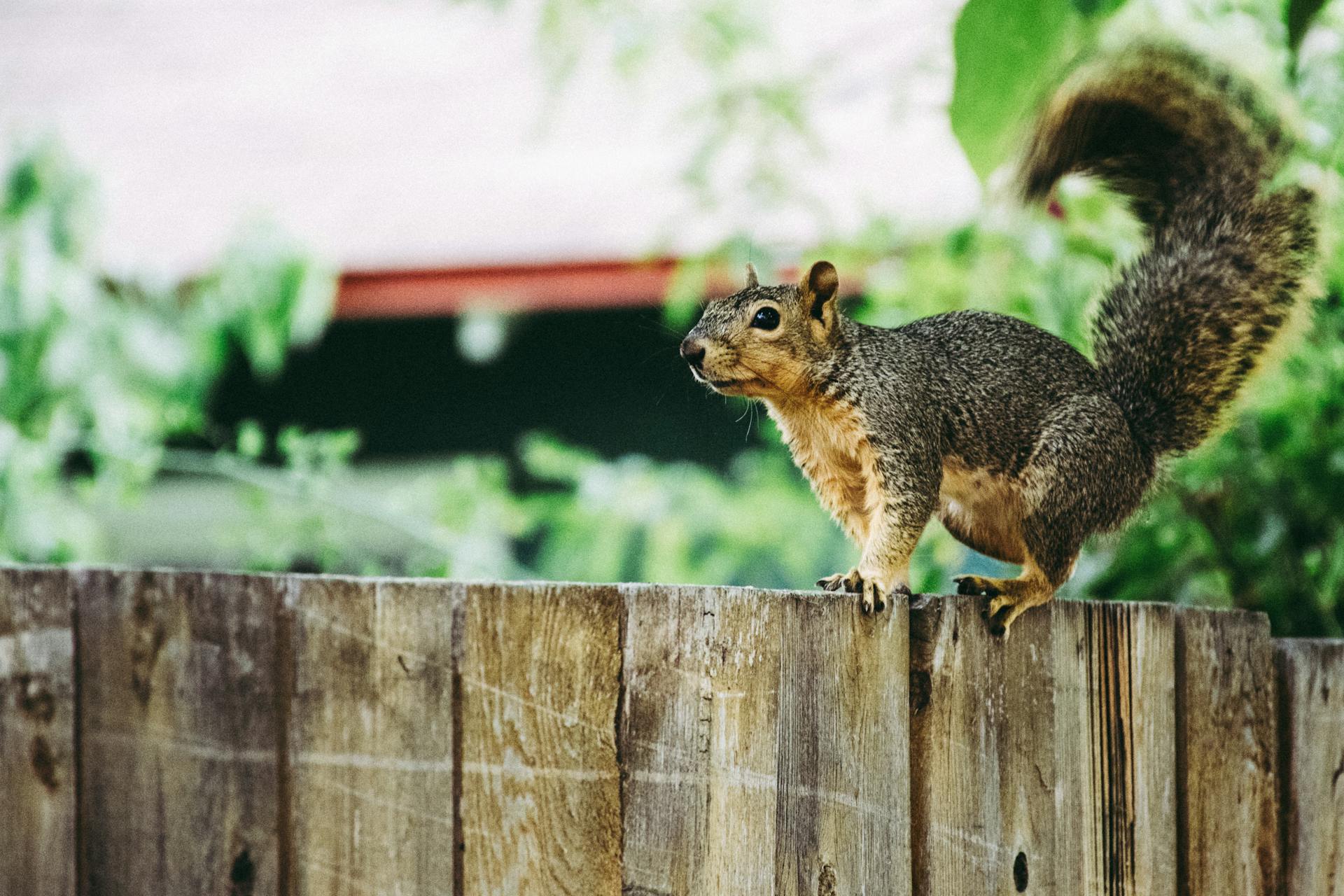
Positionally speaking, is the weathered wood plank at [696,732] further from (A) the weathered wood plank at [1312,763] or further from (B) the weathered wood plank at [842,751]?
(A) the weathered wood plank at [1312,763]

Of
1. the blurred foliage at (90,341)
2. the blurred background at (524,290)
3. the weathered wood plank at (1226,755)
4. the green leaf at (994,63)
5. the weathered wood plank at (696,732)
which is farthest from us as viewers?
the blurred foliage at (90,341)

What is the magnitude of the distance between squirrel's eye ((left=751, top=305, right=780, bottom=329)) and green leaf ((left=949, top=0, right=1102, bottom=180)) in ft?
1.87

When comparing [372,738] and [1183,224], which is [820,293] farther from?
[372,738]


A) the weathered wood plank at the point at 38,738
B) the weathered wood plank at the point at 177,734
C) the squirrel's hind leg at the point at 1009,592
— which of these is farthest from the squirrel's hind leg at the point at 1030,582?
the weathered wood plank at the point at 38,738

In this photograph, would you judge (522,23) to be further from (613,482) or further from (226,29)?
(226,29)

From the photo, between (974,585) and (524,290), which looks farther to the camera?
(524,290)

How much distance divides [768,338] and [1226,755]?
23.5 inches

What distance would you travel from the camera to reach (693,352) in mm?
1208

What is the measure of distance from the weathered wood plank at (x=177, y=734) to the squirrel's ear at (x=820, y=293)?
58 centimetres

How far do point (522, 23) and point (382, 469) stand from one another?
4.77 ft

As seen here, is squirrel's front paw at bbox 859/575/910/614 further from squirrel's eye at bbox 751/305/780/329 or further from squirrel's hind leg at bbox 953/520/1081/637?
squirrel's eye at bbox 751/305/780/329

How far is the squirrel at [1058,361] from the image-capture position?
1230 millimetres

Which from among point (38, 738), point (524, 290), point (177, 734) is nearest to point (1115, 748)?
point (177, 734)

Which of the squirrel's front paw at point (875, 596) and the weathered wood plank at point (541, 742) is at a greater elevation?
the squirrel's front paw at point (875, 596)
